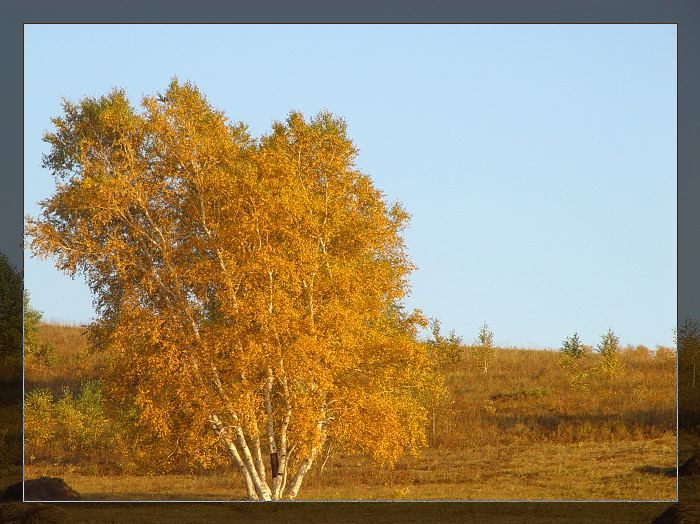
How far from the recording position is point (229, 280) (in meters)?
21.0

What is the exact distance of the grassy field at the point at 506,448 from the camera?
24641mm

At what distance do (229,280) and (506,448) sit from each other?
33.3 ft

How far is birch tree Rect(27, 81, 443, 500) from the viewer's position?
69.2 ft

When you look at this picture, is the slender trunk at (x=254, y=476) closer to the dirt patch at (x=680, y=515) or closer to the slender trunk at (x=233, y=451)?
the slender trunk at (x=233, y=451)

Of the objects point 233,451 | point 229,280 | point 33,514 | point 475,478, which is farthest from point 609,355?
Result: point 33,514

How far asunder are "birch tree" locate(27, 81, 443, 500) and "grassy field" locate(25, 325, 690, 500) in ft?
8.43

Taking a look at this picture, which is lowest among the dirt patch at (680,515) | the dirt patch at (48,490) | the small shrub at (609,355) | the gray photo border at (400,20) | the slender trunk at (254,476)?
the dirt patch at (48,490)

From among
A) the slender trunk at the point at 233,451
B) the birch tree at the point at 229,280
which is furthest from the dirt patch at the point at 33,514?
the slender trunk at the point at 233,451

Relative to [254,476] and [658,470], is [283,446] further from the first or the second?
[658,470]

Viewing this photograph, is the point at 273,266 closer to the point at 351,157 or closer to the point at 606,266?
the point at 351,157

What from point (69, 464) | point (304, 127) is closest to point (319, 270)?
point (304, 127)

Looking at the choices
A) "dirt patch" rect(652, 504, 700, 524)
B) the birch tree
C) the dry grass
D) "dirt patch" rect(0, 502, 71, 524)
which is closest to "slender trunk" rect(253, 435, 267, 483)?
the birch tree

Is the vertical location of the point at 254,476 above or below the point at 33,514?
above

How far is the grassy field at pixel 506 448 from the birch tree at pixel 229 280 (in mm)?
2569
